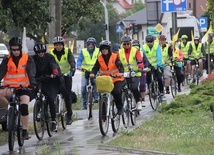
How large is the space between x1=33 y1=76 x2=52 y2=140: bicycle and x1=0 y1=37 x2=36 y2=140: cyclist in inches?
30.7

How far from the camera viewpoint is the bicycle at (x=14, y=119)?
12438 mm

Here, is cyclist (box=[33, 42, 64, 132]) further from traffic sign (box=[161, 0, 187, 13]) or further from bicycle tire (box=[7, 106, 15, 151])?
traffic sign (box=[161, 0, 187, 13])

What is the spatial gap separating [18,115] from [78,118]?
16.5ft

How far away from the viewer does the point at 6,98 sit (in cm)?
1289

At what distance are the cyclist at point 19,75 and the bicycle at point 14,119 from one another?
0.07 meters

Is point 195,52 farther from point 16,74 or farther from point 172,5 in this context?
point 16,74

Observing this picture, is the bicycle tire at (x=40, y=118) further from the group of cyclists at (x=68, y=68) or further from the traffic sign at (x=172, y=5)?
the traffic sign at (x=172, y=5)

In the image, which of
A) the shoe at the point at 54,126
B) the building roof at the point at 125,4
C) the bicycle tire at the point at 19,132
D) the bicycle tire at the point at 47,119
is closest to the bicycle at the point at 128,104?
the shoe at the point at 54,126

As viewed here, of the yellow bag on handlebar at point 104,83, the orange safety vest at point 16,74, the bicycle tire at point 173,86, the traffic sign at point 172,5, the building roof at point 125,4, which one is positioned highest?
the building roof at point 125,4

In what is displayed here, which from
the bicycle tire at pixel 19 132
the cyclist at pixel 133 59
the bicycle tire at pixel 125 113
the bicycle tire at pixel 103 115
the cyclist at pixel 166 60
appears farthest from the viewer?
the cyclist at pixel 166 60

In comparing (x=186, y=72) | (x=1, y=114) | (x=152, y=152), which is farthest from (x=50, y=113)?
(x=186, y=72)

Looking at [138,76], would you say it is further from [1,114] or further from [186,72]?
[186,72]

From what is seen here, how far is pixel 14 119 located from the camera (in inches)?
496

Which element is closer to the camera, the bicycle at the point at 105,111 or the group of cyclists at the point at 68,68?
the group of cyclists at the point at 68,68
